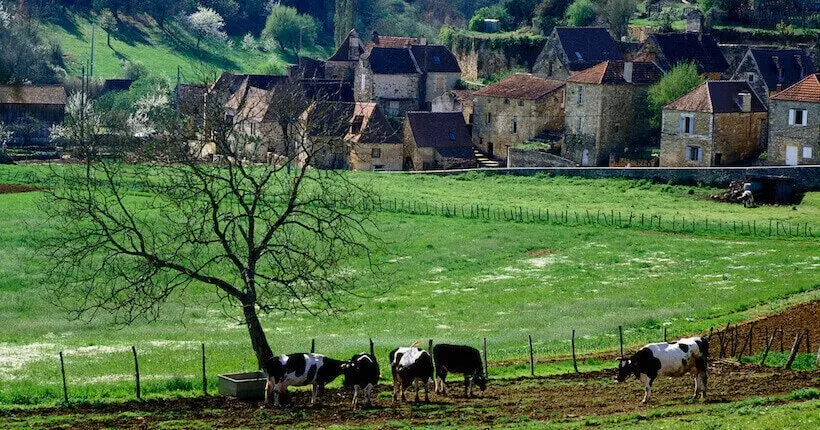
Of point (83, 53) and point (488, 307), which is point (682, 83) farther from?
point (83, 53)

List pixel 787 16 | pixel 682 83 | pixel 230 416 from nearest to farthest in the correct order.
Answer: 1. pixel 230 416
2. pixel 682 83
3. pixel 787 16

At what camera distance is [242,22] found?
16700 cm

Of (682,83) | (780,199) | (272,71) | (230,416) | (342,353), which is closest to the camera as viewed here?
(230,416)

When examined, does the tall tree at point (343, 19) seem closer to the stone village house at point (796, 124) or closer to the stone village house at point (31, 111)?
the stone village house at point (31, 111)

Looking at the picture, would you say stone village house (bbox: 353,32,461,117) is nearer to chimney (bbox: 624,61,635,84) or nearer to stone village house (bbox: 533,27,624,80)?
stone village house (bbox: 533,27,624,80)

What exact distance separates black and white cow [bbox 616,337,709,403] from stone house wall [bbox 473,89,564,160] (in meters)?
65.7

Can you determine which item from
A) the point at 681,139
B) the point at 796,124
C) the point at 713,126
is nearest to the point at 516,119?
the point at 681,139

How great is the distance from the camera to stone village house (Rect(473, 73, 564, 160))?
10062 cm

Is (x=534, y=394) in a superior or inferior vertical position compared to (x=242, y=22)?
inferior

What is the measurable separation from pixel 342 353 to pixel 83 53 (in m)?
105

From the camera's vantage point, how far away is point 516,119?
10119cm

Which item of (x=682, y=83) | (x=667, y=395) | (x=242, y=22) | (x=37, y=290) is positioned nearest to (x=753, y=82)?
(x=682, y=83)

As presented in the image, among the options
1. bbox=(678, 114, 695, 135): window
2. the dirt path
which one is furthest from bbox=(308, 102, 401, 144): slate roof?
the dirt path

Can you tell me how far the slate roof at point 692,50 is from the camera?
10181 cm
